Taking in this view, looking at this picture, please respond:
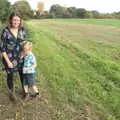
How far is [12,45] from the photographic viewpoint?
6.68m

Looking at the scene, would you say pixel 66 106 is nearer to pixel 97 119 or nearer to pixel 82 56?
pixel 97 119

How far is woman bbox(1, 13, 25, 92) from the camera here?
259 inches

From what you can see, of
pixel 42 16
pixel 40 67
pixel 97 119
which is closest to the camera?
pixel 97 119

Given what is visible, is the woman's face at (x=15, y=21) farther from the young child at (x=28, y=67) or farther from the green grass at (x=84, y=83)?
the green grass at (x=84, y=83)

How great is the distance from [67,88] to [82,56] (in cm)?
669

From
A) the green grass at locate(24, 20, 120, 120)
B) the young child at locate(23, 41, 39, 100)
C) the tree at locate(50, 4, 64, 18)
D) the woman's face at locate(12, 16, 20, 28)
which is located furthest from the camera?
the tree at locate(50, 4, 64, 18)

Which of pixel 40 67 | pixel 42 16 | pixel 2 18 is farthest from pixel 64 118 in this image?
pixel 42 16

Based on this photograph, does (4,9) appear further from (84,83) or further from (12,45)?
(12,45)

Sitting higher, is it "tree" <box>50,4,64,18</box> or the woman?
the woman

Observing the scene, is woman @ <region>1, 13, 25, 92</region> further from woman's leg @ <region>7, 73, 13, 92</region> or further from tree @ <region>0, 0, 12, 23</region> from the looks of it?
tree @ <region>0, 0, 12, 23</region>

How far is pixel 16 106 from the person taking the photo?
21.8ft

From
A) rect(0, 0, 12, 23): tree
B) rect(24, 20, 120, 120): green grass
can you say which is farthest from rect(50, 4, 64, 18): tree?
rect(24, 20, 120, 120): green grass

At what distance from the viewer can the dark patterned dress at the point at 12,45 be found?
6618 mm

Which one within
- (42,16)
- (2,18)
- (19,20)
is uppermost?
(19,20)
